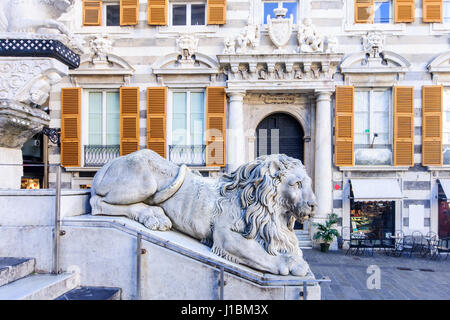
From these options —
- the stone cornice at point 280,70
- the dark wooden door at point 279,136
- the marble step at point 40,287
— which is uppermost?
the stone cornice at point 280,70

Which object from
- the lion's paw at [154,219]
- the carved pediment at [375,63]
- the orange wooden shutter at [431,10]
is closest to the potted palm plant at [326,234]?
the carved pediment at [375,63]

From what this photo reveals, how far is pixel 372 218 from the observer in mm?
12164

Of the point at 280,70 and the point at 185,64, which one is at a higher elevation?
the point at 185,64

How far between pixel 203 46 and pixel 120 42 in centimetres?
329

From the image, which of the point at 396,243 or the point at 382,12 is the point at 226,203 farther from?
the point at 382,12

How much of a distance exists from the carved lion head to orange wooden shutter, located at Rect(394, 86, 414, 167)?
9542 millimetres

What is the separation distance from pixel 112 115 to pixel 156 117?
77.1 inches

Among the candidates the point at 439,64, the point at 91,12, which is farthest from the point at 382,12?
the point at 91,12

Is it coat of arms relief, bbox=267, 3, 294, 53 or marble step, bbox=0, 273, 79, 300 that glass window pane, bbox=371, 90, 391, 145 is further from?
marble step, bbox=0, 273, 79, 300

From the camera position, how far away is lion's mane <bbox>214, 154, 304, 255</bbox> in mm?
3807

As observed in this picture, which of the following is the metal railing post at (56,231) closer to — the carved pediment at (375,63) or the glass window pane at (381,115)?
the carved pediment at (375,63)

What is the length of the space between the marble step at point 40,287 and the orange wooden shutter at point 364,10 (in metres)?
12.8

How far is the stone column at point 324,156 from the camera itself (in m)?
11.7
